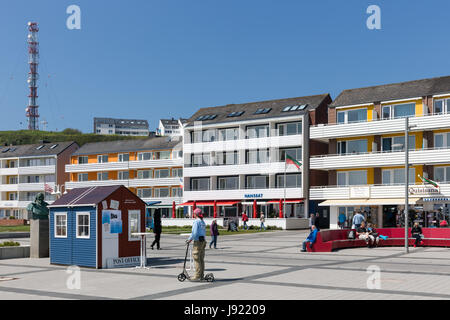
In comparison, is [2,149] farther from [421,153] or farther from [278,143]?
[421,153]

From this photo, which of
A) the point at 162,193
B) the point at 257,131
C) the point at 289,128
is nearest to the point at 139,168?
the point at 162,193

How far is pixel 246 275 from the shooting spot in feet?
53.2

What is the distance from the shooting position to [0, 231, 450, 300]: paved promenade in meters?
12.5

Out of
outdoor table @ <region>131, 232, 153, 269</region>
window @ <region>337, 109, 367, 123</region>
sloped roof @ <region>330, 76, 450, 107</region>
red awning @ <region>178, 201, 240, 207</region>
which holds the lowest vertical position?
red awning @ <region>178, 201, 240, 207</region>

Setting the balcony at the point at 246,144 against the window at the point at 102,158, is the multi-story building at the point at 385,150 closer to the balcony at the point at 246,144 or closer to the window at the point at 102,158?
the balcony at the point at 246,144

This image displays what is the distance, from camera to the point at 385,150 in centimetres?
5141

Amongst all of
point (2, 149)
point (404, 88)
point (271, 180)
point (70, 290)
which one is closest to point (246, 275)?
point (70, 290)

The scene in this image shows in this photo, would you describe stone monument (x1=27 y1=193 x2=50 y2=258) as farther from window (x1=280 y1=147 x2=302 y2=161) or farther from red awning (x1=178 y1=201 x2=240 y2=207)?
red awning (x1=178 y1=201 x2=240 y2=207)

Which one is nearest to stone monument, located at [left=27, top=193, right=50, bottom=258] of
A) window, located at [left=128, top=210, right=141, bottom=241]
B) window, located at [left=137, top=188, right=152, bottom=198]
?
window, located at [left=128, top=210, right=141, bottom=241]

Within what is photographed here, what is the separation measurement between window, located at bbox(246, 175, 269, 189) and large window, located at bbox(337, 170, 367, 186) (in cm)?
916

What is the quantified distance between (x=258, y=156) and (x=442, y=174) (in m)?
19.9

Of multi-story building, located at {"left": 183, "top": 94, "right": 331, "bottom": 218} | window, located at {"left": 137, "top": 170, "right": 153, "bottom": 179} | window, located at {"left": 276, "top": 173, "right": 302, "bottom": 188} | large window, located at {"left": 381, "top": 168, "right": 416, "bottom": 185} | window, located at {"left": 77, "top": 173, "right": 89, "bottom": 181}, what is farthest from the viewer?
window, located at {"left": 77, "top": 173, "right": 89, "bottom": 181}

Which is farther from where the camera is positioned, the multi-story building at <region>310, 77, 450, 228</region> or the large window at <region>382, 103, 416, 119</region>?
the large window at <region>382, 103, 416, 119</region>

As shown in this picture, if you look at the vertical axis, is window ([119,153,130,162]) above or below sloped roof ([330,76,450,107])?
below
